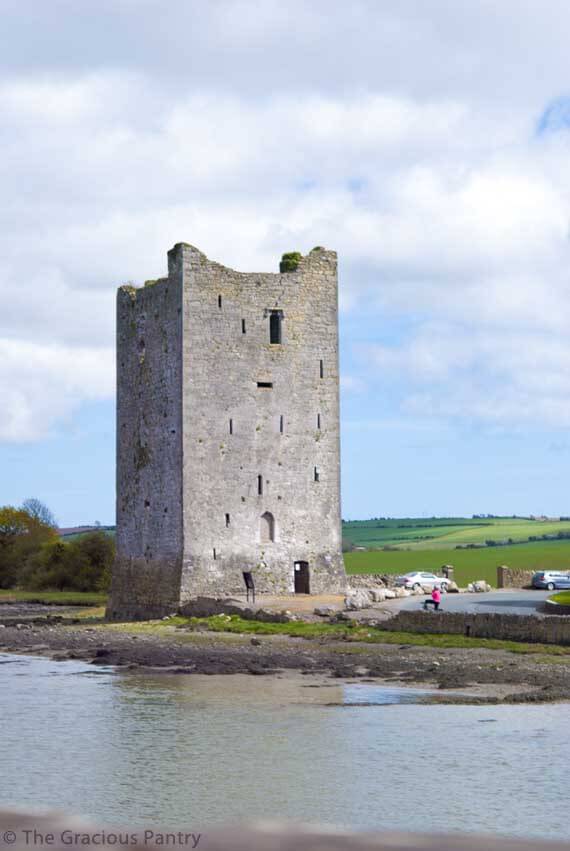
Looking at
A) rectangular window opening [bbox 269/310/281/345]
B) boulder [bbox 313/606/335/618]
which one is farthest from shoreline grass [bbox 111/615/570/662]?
rectangular window opening [bbox 269/310/281/345]

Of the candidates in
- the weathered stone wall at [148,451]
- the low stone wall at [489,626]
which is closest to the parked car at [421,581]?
the weathered stone wall at [148,451]

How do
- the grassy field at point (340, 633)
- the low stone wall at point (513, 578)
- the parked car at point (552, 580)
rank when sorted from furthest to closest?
the low stone wall at point (513, 578), the parked car at point (552, 580), the grassy field at point (340, 633)

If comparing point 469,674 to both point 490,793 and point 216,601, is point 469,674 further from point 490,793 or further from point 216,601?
point 216,601

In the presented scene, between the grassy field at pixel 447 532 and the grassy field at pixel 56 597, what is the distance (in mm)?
49441

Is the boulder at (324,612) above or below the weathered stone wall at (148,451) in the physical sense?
below

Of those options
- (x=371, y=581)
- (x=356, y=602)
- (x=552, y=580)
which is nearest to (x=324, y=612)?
(x=356, y=602)

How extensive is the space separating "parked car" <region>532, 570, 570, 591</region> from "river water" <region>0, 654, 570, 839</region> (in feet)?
61.8

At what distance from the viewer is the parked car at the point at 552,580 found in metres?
46.7

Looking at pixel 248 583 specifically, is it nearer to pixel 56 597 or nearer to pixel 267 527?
pixel 267 527

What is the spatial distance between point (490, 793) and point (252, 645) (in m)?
17.5

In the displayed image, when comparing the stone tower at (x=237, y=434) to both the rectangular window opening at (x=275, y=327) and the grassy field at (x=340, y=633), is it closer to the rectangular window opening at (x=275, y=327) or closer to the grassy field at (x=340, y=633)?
the rectangular window opening at (x=275, y=327)

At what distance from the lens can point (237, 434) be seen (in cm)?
4481

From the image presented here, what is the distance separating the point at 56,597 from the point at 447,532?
78802 millimetres

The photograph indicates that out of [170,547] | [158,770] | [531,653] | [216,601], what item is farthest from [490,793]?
[170,547]
